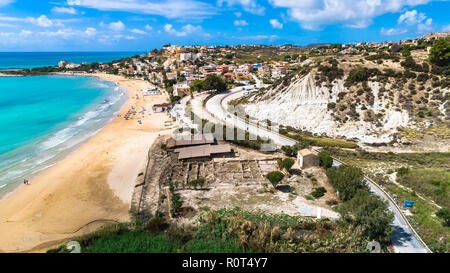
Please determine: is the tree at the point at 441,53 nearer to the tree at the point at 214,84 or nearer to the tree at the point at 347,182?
the tree at the point at 347,182

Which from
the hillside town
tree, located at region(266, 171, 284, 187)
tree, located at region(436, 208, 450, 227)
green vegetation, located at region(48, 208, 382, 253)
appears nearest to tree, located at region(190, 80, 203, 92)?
the hillside town

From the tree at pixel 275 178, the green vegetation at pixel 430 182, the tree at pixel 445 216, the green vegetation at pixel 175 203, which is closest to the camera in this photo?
the tree at pixel 445 216

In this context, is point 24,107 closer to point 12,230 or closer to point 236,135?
point 12,230

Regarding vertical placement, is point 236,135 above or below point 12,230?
above

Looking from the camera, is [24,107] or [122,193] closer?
[122,193]

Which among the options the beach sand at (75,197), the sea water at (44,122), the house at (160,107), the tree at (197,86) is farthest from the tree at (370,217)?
the tree at (197,86)

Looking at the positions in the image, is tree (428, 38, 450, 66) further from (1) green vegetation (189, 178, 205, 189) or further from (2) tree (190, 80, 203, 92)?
(2) tree (190, 80, 203, 92)

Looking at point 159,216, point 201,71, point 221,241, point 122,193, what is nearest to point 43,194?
point 122,193
